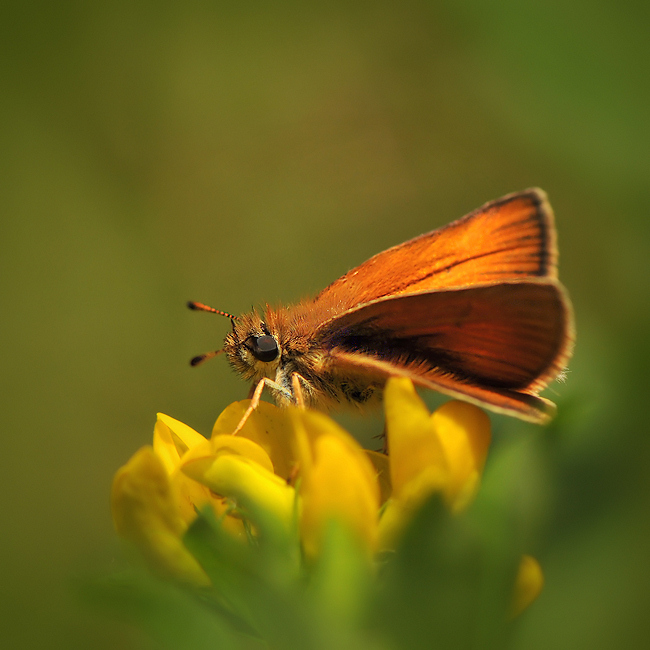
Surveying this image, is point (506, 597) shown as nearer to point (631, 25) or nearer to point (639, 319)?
point (639, 319)

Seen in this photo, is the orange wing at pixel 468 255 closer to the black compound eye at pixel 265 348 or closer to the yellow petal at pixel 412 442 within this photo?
the black compound eye at pixel 265 348

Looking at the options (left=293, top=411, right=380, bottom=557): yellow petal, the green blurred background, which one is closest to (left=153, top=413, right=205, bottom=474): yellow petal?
(left=293, top=411, right=380, bottom=557): yellow petal

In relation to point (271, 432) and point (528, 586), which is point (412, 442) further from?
point (271, 432)

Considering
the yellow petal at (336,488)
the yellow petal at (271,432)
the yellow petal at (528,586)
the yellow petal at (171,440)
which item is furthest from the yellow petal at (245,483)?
the yellow petal at (528,586)

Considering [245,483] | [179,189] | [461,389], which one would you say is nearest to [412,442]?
[461,389]

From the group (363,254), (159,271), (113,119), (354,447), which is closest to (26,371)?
(159,271)

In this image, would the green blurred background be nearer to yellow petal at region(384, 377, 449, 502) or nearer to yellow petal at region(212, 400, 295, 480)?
yellow petal at region(212, 400, 295, 480)
